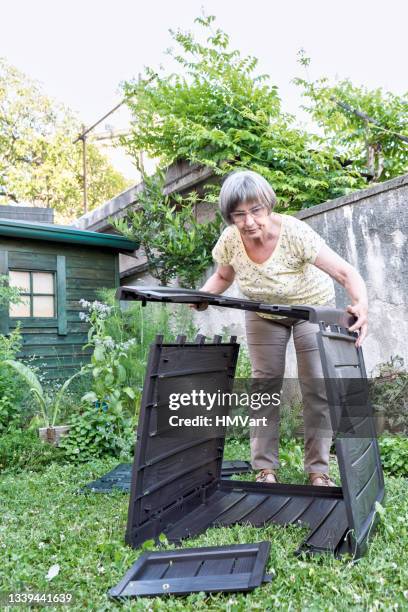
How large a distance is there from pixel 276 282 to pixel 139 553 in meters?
1.39

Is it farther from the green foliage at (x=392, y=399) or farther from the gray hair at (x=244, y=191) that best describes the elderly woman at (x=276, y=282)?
the green foliage at (x=392, y=399)

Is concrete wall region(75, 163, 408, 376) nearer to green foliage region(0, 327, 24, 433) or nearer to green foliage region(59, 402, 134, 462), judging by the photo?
green foliage region(59, 402, 134, 462)

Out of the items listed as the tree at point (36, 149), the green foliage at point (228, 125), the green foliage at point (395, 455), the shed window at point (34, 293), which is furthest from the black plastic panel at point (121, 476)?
the tree at point (36, 149)

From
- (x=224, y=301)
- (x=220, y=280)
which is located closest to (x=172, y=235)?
(x=220, y=280)

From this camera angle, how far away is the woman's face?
2504 mm

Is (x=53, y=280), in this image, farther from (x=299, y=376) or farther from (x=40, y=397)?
(x=299, y=376)

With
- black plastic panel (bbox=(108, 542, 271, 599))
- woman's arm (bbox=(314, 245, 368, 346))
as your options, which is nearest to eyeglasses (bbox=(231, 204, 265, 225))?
woman's arm (bbox=(314, 245, 368, 346))

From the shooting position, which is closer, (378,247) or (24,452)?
(24,452)

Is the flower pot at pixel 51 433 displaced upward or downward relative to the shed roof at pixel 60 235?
downward

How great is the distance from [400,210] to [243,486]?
2.26 metres

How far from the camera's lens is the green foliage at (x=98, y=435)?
4.11 metres

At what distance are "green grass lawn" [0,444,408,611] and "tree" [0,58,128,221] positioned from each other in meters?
20.9

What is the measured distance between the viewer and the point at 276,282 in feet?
9.02

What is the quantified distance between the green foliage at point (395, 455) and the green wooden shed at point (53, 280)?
4688 millimetres
